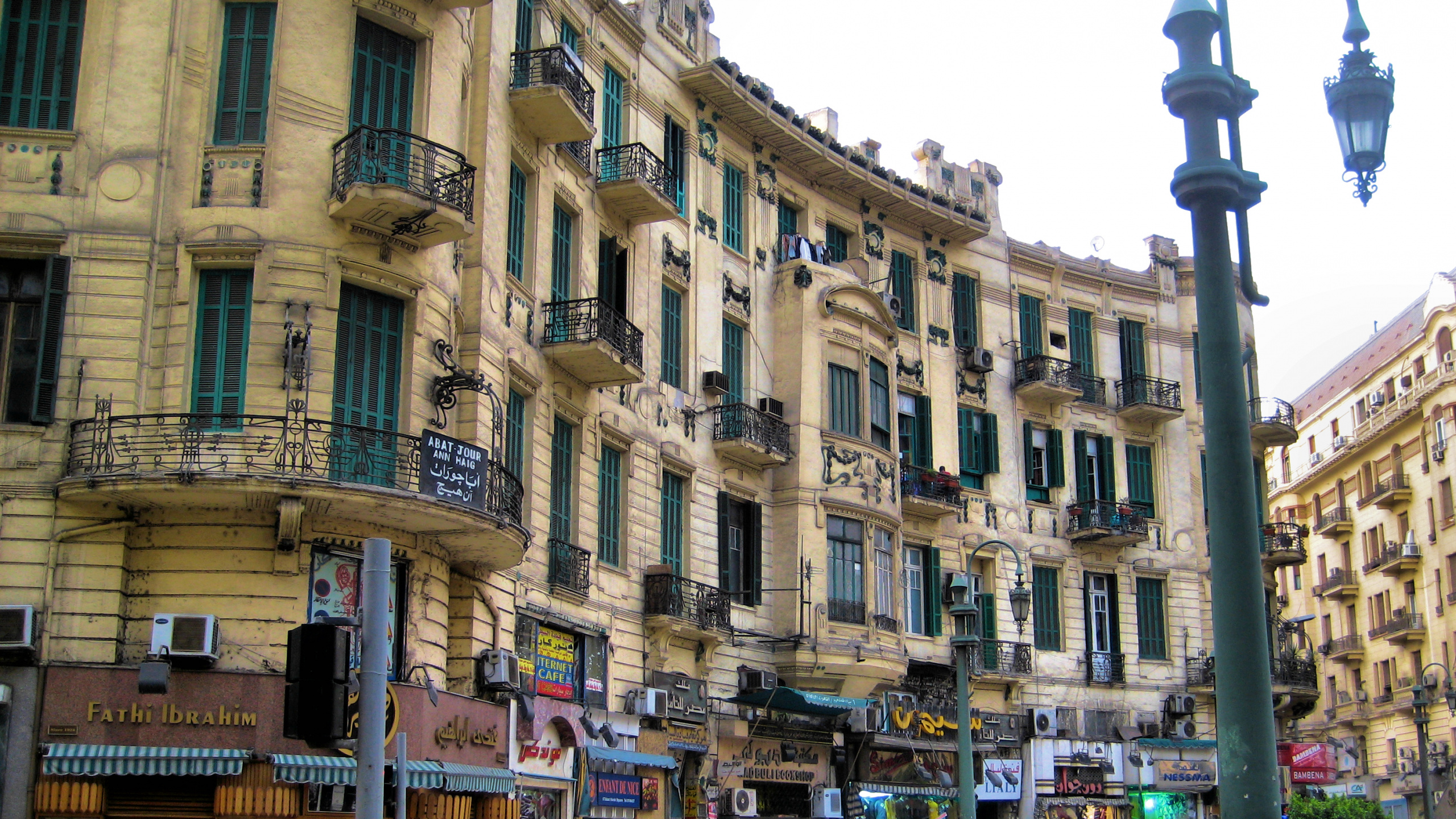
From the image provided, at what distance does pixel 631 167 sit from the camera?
2669cm

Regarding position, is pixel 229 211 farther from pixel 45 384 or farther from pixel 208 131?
pixel 45 384

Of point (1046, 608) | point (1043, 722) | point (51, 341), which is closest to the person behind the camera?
point (51, 341)

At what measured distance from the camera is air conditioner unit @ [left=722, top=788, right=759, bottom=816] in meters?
27.9

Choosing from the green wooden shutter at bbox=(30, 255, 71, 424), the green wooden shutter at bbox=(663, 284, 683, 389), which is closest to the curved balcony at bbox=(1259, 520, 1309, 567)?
the green wooden shutter at bbox=(663, 284, 683, 389)

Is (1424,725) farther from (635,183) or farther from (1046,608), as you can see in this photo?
(635,183)

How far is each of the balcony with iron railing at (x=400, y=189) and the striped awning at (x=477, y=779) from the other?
7.02 meters

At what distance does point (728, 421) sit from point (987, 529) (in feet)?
34.3

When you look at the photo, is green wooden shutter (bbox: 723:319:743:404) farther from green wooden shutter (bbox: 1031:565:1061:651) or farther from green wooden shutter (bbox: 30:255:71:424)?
green wooden shutter (bbox: 30:255:71:424)

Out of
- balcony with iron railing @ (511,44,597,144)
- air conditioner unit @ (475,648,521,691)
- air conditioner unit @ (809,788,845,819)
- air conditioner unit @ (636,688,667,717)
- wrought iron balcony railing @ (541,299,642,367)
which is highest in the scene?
balcony with iron railing @ (511,44,597,144)

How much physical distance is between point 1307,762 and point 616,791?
941 inches

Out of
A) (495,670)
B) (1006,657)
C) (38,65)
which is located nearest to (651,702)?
(495,670)

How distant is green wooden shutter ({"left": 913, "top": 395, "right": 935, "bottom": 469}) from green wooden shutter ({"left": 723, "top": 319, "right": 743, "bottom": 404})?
659cm

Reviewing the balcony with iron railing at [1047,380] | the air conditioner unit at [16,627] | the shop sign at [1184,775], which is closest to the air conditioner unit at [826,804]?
the shop sign at [1184,775]

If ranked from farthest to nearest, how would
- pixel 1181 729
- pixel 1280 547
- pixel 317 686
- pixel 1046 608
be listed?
pixel 1280 547 → pixel 1181 729 → pixel 1046 608 → pixel 317 686
